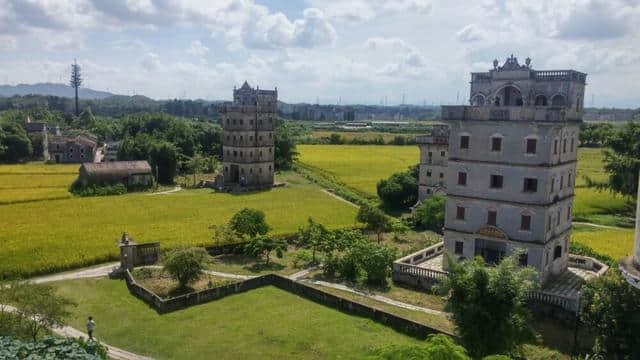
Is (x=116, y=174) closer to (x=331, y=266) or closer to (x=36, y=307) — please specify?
(x=331, y=266)

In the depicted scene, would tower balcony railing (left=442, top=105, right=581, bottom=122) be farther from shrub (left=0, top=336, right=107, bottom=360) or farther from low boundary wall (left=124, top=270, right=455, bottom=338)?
shrub (left=0, top=336, right=107, bottom=360)

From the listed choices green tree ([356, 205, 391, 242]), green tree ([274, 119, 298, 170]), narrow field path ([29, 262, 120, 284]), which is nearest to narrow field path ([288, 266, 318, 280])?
green tree ([356, 205, 391, 242])

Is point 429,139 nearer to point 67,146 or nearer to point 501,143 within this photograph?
point 501,143

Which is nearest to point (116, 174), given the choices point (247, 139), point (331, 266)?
point (247, 139)

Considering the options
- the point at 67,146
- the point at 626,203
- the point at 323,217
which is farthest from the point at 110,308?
the point at 67,146

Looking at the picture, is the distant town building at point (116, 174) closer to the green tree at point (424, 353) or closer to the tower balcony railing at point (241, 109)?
the tower balcony railing at point (241, 109)

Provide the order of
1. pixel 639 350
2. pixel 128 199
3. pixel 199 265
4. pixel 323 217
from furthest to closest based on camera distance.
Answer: pixel 128 199
pixel 323 217
pixel 199 265
pixel 639 350

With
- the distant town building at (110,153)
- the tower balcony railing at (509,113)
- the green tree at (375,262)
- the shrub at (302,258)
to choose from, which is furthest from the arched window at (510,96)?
the distant town building at (110,153)
